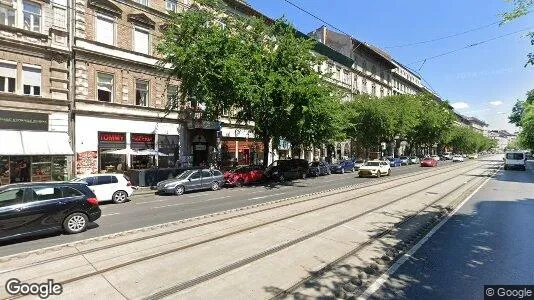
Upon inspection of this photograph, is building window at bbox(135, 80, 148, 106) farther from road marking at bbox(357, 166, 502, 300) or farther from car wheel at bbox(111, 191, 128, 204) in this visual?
road marking at bbox(357, 166, 502, 300)

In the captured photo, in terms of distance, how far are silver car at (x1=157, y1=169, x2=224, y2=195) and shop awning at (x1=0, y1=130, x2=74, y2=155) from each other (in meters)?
6.34

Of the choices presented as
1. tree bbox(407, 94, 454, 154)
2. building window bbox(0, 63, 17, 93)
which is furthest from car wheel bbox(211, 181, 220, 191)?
tree bbox(407, 94, 454, 154)

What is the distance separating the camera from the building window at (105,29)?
23534 mm

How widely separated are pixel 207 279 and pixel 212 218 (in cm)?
556

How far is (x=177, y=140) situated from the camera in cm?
2858

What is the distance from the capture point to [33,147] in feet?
63.7

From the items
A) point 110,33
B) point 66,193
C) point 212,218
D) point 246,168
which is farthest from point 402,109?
point 66,193

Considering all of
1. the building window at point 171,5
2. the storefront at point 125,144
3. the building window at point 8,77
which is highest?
the building window at point 171,5

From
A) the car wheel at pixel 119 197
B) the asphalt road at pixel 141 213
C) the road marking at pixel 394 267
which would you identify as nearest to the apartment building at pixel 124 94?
the asphalt road at pixel 141 213

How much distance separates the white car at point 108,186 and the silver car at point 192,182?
2.51m

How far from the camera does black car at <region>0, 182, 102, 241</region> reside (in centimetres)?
910

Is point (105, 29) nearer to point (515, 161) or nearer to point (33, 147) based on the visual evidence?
point (33, 147)

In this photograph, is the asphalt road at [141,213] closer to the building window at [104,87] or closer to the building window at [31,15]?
the building window at [104,87]

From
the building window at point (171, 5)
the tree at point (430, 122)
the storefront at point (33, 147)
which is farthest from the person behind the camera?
the tree at point (430, 122)
